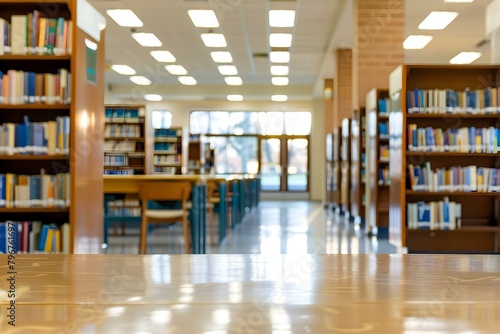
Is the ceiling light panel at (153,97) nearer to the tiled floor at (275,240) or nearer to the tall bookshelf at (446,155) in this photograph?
the tiled floor at (275,240)

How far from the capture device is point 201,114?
17.8 m

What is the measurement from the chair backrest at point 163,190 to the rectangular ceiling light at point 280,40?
6531 mm

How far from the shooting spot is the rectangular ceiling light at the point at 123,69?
14.3 m

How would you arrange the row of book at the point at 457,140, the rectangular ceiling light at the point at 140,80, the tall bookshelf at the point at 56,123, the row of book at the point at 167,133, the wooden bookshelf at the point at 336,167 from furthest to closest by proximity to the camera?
1. the rectangular ceiling light at the point at 140,80
2. the row of book at the point at 167,133
3. the wooden bookshelf at the point at 336,167
4. the row of book at the point at 457,140
5. the tall bookshelf at the point at 56,123

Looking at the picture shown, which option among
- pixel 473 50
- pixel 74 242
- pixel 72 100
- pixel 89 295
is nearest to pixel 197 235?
pixel 74 242

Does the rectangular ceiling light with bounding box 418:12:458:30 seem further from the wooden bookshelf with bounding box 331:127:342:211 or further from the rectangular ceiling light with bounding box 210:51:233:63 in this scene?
the rectangular ceiling light with bounding box 210:51:233:63

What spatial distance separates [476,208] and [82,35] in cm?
423

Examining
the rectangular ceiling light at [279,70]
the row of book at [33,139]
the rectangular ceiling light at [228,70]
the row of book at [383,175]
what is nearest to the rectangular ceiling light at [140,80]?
the rectangular ceiling light at [228,70]

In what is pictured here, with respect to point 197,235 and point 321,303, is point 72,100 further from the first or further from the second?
point 321,303

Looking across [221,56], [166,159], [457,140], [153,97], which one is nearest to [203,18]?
[221,56]

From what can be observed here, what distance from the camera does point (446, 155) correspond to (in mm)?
5676

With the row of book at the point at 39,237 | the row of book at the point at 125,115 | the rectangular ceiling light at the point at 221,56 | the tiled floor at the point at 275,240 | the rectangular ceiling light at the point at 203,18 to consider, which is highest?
the rectangular ceiling light at the point at 221,56

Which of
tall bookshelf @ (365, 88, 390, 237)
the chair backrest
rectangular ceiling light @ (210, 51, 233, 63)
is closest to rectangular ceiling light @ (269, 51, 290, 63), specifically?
rectangular ceiling light @ (210, 51, 233, 63)

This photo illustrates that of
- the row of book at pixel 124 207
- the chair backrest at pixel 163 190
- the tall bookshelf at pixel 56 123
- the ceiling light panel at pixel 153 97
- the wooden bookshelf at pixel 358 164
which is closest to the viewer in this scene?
the tall bookshelf at pixel 56 123
